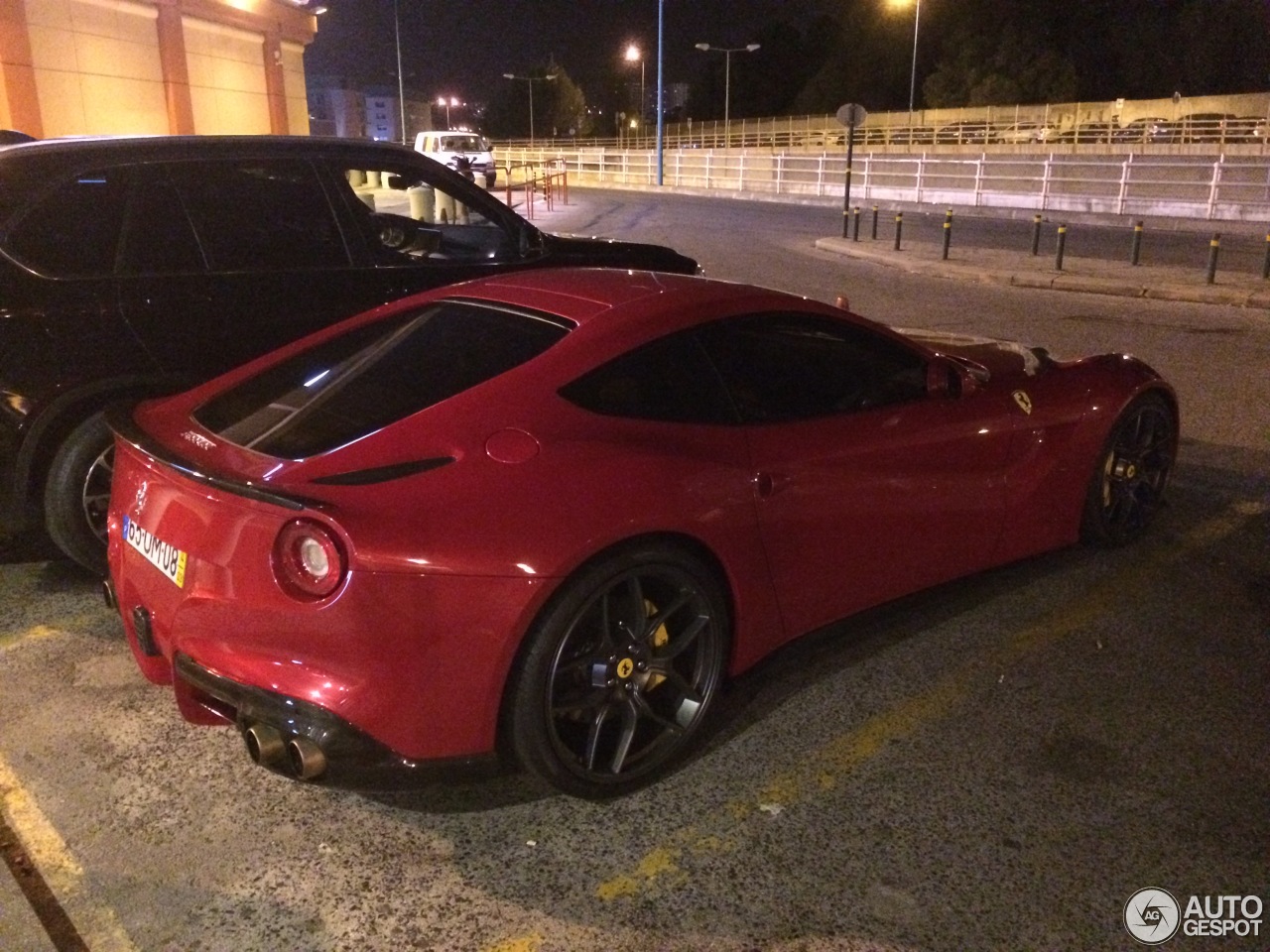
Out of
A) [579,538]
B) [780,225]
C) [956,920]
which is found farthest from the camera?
[780,225]

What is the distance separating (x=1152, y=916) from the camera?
2.71 metres

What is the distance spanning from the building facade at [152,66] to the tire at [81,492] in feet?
55.6

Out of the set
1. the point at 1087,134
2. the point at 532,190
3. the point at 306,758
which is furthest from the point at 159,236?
the point at 1087,134

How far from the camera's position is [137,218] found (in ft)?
15.8

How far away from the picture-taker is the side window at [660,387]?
3.24 metres

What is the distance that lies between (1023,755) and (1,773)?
321cm

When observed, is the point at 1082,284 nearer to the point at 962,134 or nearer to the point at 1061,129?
the point at 962,134

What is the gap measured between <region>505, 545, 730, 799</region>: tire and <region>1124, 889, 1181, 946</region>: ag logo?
1.29 metres

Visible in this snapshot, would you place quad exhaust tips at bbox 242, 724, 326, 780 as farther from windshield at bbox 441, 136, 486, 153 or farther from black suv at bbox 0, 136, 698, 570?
windshield at bbox 441, 136, 486, 153

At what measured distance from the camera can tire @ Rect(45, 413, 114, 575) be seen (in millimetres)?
4512

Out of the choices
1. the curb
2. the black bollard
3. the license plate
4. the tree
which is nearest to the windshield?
the curb

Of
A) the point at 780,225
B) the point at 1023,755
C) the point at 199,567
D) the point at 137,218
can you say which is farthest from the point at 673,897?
the point at 780,225

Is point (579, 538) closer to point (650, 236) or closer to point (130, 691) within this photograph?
point (130, 691)

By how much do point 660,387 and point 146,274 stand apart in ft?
8.86
